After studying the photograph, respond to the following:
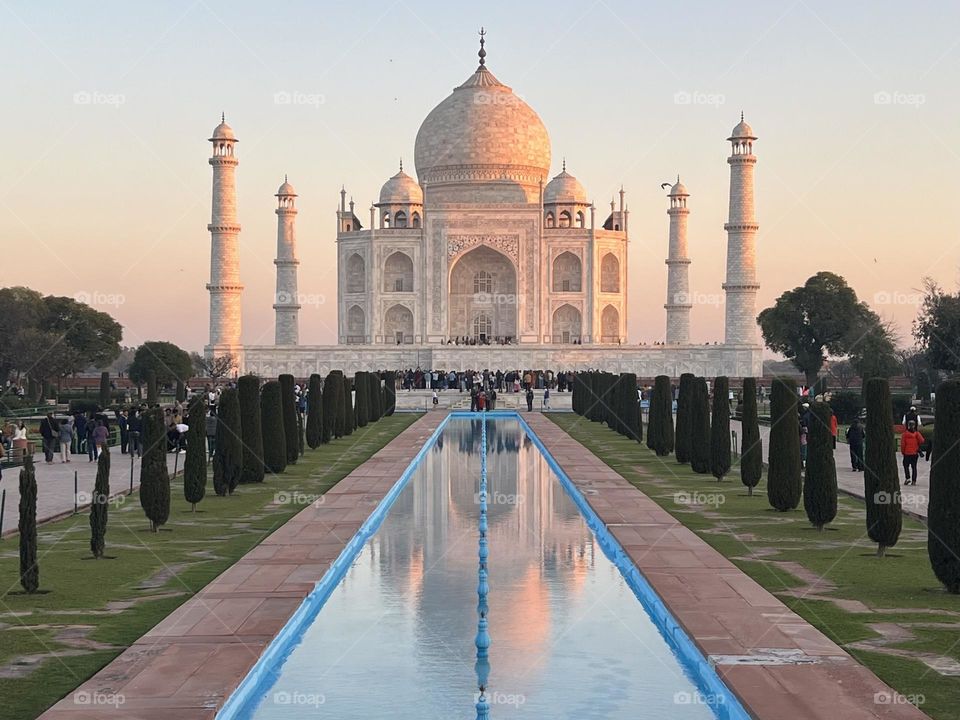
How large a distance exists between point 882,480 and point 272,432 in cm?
963

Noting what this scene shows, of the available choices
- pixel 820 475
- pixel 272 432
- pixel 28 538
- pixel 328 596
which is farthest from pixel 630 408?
pixel 28 538

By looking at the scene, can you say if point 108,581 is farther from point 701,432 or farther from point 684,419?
point 684,419

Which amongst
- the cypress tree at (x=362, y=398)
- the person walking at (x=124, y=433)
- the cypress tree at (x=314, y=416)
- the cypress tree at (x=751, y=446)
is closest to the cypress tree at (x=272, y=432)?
the person walking at (x=124, y=433)

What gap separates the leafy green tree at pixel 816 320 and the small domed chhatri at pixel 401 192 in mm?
15664

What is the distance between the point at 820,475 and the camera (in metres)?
11.8

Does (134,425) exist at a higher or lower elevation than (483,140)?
lower

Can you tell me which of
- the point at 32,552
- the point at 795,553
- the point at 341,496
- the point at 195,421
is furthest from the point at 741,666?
the point at 341,496

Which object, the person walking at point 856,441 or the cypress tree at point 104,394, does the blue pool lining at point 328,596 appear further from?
the cypress tree at point 104,394

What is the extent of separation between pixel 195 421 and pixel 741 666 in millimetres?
7490

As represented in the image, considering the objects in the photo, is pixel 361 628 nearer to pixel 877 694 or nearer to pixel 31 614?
pixel 31 614

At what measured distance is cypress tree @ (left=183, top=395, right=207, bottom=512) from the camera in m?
12.9

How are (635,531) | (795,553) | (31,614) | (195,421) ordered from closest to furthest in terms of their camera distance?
(31,614), (795,553), (635,531), (195,421)

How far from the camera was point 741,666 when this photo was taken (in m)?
6.85

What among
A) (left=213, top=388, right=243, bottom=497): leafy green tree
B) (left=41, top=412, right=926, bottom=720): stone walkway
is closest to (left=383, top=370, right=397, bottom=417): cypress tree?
(left=213, top=388, right=243, bottom=497): leafy green tree
